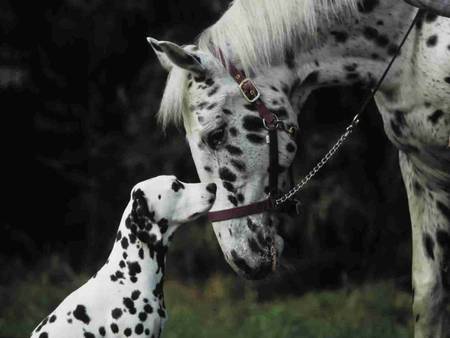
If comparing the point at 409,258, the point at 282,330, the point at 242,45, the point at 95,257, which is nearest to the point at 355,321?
the point at 282,330

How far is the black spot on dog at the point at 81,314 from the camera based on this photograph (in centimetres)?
Result: 392

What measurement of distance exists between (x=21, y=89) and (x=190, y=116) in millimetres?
3306

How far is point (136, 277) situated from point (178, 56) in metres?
0.90

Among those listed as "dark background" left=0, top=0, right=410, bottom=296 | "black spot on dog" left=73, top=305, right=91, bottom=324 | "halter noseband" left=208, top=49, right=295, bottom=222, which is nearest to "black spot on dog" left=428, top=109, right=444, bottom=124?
"halter noseband" left=208, top=49, right=295, bottom=222

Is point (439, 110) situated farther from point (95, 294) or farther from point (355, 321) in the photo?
point (355, 321)

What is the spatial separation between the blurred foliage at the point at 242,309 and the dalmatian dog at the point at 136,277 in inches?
83.4

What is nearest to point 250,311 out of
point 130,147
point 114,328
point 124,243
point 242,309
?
point 242,309

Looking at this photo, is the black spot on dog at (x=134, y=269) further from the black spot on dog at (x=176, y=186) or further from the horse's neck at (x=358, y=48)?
the horse's neck at (x=358, y=48)

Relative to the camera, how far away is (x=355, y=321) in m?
6.37

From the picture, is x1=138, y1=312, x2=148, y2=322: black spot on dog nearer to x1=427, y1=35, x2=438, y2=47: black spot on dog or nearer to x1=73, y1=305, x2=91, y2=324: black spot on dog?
x1=73, y1=305, x2=91, y2=324: black spot on dog

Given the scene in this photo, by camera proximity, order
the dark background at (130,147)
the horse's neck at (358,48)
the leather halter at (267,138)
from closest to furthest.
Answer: the leather halter at (267,138) → the horse's neck at (358,48) → the dark background at (130,147)

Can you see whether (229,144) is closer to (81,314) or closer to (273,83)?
(273,83)

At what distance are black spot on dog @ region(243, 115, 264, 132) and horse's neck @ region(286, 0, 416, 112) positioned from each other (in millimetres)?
258

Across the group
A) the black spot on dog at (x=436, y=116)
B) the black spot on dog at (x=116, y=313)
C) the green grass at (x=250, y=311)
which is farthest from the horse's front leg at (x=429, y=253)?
the black spot on dog at (x=116, y=313)
